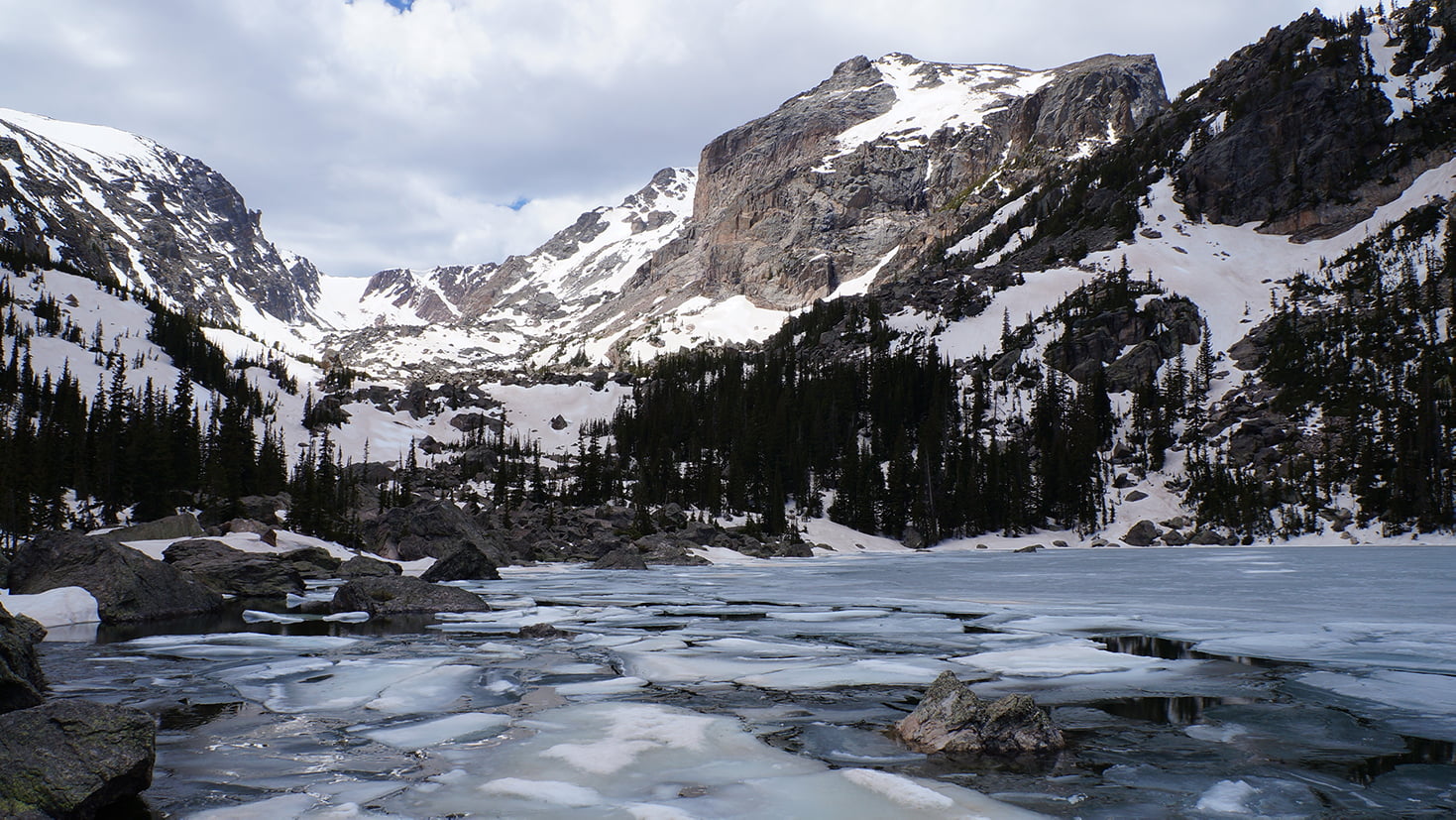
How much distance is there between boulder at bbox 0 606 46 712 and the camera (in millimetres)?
5922

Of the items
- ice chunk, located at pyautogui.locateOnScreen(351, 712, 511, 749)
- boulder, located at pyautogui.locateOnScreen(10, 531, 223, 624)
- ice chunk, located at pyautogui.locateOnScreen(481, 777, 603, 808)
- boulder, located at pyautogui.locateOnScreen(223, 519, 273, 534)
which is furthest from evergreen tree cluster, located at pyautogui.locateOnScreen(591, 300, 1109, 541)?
ice chunk, located at pyautogui.locateOnScreen(481, 777, 603, 808)

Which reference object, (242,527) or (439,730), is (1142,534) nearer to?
(242,527)

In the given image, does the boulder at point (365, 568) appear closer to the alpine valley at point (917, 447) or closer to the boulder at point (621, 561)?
the alpine valley at point (917, 447)

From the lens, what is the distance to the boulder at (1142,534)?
61.1 m

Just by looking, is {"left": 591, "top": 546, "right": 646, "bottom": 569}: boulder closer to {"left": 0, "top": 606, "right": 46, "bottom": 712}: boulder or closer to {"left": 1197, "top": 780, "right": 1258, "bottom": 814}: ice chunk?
{"left": 0, "top": 606, "right": 46, "bottom": 712}: boulder

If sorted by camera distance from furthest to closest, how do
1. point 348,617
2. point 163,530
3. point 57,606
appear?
point 163,530, point 348,617, point 57,606

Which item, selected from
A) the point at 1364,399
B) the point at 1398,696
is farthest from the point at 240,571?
the point at 1364,399

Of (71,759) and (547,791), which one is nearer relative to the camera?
(71,759)

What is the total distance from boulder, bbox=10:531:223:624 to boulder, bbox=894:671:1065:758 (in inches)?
580

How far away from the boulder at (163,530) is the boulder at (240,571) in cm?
576

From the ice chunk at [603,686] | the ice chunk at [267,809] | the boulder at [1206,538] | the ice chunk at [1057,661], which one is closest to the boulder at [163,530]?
the ice chunk at [603,686]

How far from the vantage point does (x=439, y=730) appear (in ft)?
20.6

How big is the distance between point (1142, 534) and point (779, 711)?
6413cm

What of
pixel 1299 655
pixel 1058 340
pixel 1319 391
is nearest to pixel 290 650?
pixel 1299 655
